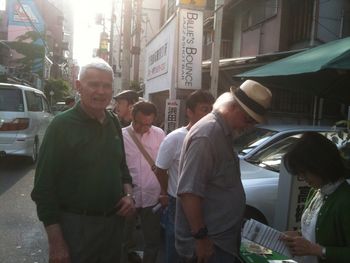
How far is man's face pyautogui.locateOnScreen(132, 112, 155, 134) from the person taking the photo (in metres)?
4.22

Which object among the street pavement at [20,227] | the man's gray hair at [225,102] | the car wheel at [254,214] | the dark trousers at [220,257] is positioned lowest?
the street pavement at [20,227]

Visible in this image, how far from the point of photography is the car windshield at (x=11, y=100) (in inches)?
396

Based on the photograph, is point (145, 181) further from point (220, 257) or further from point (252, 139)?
point (252, 139)

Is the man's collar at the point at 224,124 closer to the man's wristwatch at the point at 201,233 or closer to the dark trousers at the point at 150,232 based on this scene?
the man's wristwatch at the point at 201,233

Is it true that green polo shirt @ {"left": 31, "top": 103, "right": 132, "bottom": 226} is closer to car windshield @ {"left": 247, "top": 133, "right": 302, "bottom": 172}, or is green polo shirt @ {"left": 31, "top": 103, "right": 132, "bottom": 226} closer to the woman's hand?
the woman's hand

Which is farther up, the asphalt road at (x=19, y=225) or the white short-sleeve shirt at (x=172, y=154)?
the white short-sleeve shirt at (x=172, y=154)

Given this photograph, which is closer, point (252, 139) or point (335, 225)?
point (335, 225)

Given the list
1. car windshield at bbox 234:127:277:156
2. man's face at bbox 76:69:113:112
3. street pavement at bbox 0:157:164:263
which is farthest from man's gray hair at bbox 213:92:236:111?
car windshield at bbox 234:127:277:156

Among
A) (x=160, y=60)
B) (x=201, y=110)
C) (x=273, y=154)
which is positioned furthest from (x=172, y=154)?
(x=160, y=60)

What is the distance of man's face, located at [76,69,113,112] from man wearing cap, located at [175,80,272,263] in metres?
0.59

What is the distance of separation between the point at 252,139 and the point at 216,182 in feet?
14.1

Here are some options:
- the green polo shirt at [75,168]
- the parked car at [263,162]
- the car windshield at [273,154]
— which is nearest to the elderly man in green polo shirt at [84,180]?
the green polo shirt at [75,168]

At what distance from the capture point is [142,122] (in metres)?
4.24

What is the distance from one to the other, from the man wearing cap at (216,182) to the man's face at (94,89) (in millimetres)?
591
